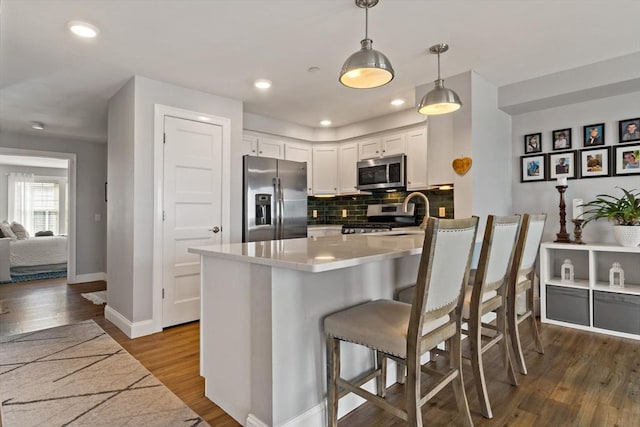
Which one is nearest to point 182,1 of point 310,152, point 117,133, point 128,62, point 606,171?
point 128,62

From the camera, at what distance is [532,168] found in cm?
373

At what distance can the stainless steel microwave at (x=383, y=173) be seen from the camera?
4.28 meters

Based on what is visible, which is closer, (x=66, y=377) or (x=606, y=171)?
(x=66, y=377)

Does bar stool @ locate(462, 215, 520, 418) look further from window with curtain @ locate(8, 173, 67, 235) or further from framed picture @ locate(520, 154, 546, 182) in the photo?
window with curtain @ locate(8, 173, 67, 235)

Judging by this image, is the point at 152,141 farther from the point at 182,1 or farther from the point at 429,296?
the point at 429,296

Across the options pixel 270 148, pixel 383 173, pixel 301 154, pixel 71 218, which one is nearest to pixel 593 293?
pixel 383 173

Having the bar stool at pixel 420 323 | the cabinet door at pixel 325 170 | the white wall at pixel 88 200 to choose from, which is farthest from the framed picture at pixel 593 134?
the white wall at pixel 88 200

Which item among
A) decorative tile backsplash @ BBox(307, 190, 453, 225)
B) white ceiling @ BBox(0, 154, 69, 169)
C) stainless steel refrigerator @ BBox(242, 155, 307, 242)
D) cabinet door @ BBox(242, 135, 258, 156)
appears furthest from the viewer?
white ceiling @ BBox(0, 154, 69, 169)

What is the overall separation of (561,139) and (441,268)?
3.20 meters

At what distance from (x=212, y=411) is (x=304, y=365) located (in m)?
0.66

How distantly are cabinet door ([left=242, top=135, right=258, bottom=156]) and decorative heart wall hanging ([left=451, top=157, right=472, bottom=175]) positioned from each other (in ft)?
8.27

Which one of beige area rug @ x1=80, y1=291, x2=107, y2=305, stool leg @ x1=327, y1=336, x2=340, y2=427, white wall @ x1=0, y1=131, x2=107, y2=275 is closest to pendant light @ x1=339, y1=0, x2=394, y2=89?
stool leg @ x1=327, y1=336, x2=340, y2=427

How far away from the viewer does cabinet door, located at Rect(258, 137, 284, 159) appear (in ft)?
15.1

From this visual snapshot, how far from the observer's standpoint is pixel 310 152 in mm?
5230
